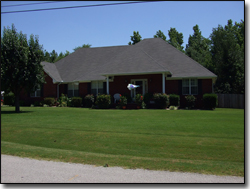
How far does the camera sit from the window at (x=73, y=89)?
28.4 metres

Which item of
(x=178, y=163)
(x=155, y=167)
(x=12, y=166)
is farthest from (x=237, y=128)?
(x=12, y=166)

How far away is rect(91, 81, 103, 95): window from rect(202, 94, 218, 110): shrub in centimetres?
1039

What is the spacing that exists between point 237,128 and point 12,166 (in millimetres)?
9750

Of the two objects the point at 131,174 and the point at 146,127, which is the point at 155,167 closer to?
the point at 131,174

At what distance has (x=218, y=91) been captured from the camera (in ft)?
108

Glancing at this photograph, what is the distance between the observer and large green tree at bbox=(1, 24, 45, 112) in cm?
1919

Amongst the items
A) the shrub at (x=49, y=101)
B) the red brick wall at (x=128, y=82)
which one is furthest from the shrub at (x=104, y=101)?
the shrub at (x=49, y=101)

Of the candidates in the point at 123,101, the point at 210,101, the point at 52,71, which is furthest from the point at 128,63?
the point at 52,71

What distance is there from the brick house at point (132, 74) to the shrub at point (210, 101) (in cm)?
159

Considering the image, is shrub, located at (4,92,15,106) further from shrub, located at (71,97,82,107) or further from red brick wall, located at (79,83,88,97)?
red brick wall, located at (79,83,88,97)

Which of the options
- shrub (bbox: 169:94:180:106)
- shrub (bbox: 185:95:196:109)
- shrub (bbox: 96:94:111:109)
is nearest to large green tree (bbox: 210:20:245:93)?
shrub (bbox: 185:95:196:109)

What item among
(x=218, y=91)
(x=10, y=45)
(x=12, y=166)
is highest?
(x=10, y=45)

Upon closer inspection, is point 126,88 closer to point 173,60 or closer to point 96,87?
point 96,87

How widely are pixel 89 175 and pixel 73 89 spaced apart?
893 inches
